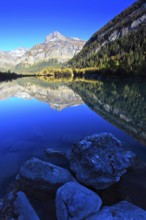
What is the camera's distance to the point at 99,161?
330 inches

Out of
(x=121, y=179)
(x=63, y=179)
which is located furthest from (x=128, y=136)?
(x=63, y=179)

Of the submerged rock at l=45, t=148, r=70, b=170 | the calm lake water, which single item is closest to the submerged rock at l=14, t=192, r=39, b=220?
the calm lake water

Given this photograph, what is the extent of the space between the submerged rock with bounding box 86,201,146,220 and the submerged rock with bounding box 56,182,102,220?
1.05 feet

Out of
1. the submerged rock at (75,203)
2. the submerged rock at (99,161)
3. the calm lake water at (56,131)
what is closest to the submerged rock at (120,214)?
the submerged rock at (75,203)

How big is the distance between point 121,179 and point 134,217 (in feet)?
9.59

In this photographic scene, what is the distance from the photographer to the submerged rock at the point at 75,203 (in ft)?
19.7

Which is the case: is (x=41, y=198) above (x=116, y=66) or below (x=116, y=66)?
below

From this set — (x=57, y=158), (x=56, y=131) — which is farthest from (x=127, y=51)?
(x=57, y=158)

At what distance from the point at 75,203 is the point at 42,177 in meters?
2.20

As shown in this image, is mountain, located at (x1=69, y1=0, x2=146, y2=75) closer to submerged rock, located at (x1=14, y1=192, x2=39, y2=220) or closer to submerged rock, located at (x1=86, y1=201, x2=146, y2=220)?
submerged rock, located at (x1=86, y1=201, x2=146, y2=220)

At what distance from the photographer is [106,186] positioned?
26.9 feet

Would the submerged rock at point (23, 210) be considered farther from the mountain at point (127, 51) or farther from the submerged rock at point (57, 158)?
the mountain at point (127, 51)

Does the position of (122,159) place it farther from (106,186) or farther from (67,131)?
(67,131)

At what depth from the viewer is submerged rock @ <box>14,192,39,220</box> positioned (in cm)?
618
